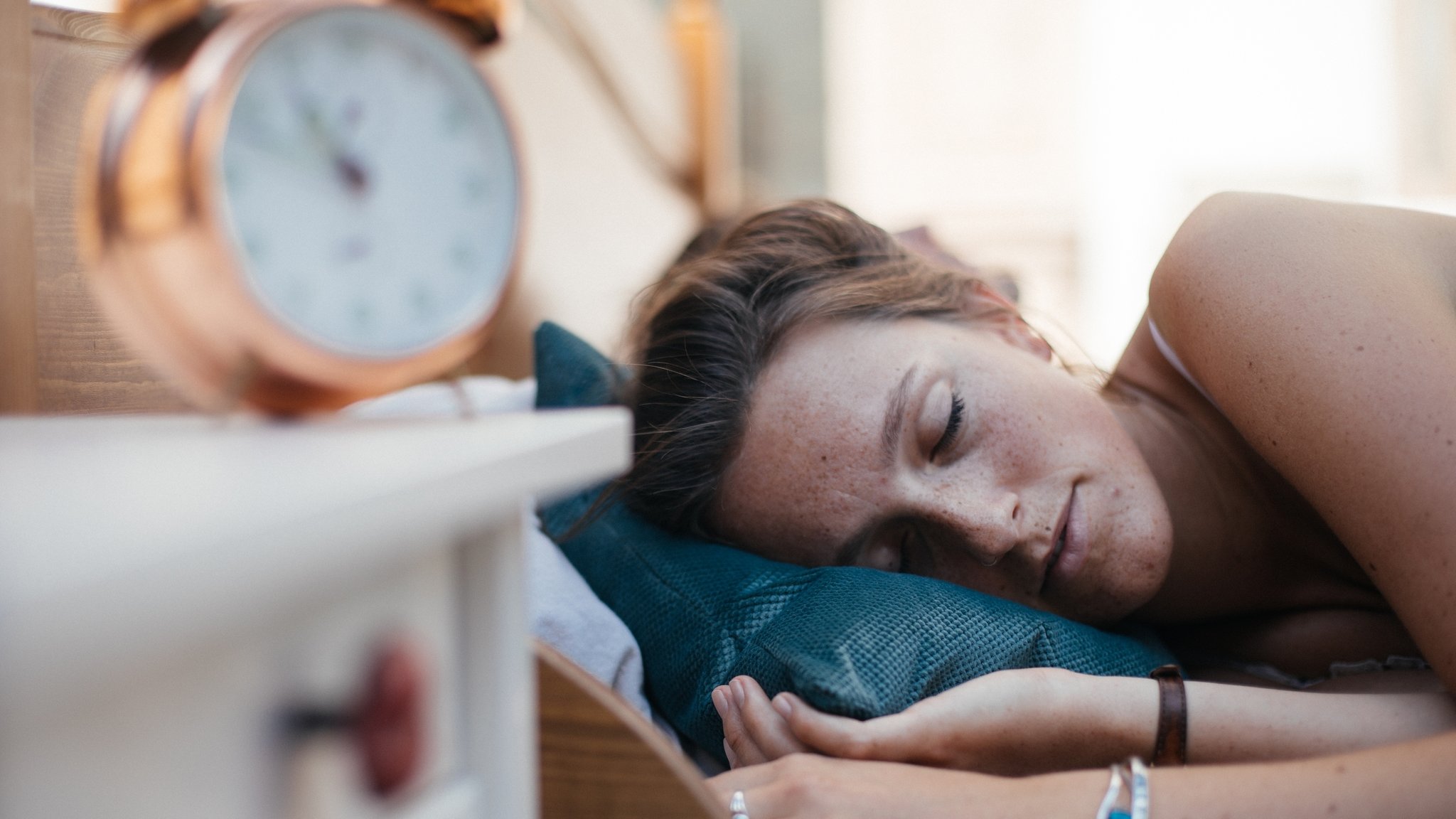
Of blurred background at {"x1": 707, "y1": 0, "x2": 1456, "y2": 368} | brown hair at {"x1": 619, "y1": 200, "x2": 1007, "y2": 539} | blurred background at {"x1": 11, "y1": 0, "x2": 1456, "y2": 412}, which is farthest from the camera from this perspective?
blurred background at {"x1": 707, "y1": 0, "x2": 1456, "y2": 368}

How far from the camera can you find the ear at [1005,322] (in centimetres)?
113

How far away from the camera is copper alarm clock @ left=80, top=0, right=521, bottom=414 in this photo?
382 millimetres

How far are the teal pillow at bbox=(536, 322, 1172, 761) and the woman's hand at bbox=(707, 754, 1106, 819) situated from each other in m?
0.06

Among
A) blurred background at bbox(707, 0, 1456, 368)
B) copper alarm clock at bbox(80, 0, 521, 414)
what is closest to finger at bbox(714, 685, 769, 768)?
copper alarm clock at bbox(80, 0, 521, 414)

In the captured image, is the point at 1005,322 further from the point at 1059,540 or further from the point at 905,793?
the point at 905,793

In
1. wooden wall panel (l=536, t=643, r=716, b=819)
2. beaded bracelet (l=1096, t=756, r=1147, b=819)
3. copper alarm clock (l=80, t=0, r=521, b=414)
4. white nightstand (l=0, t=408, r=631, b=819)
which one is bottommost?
beaded bracelet (l=1096, t=756, r=1147, b=819)

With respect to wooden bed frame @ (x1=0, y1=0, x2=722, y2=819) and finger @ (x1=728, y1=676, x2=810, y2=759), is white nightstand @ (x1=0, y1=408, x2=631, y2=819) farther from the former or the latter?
finger @ (x1=728, y1=676, x2=810, y2=759)

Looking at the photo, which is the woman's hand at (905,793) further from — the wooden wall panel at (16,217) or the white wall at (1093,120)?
the white wall at (1093,120)

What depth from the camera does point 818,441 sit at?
3.04 feet

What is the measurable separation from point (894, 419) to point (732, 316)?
236 millimetres

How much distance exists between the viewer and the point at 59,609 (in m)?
0.18

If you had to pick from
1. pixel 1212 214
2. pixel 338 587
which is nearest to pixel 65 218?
pixel 338 587

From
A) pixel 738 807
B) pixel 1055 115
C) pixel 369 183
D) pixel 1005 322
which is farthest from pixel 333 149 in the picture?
pixel 1055 115

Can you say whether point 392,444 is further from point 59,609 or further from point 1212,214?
point 1212,214
